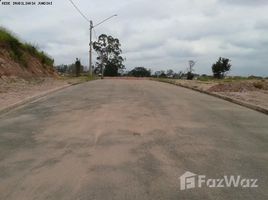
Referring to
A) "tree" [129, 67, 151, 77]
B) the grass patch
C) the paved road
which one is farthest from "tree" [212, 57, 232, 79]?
the paved road

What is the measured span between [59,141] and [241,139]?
145 inches

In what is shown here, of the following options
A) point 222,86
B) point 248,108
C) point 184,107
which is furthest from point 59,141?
point 222,86

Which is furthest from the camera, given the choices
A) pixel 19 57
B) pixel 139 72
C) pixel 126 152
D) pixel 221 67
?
pixel 139 72

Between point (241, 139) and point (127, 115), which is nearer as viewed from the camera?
point (241, 139)

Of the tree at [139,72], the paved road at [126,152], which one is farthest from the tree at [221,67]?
the paved road at [126,152]

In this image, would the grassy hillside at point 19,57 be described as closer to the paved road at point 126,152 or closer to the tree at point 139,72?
the paved road at point 126,152

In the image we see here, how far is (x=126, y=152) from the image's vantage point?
805 centimetres

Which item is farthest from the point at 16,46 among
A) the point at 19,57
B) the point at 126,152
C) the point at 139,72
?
the point at 139,72

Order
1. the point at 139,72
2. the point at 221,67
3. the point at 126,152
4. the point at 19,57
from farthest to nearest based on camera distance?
1. the point at 139,72
2. the point at 221,67
3. the point at 19,57
4. the point at 126,152

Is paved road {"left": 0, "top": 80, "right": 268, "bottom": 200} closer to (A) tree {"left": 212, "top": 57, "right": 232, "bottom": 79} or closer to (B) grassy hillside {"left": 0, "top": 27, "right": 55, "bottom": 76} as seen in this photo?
(B) grassy hillside {"left": 0, "top": 27, "right": 55, "bottom": 76}

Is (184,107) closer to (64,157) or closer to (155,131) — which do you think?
A: (155,131)

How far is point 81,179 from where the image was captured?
6.49 metres

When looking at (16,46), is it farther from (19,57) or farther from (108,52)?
(108,52)

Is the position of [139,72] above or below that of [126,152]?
below
